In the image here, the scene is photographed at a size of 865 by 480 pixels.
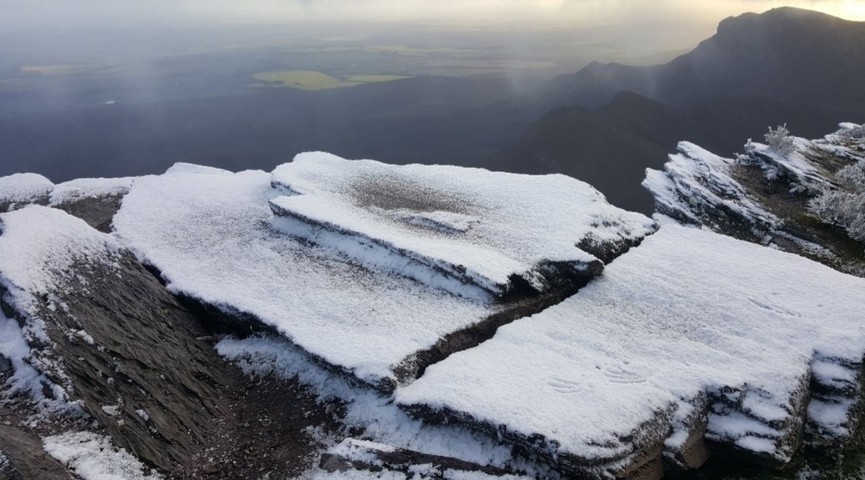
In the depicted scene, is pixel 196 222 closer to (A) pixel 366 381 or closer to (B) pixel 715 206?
(A) pixel 366 381

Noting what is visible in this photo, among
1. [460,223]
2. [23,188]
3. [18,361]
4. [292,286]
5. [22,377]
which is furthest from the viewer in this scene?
[23,188]

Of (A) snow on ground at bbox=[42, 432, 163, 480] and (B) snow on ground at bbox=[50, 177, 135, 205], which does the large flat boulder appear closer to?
(B) snow on ground at bbox=[50, 177, 135, 205]

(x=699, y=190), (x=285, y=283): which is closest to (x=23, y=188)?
(x=285, y=283)

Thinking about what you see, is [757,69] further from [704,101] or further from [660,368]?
[660,368]

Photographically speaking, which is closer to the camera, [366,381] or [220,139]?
[366,381]

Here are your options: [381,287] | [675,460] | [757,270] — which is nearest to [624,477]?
[675,460]

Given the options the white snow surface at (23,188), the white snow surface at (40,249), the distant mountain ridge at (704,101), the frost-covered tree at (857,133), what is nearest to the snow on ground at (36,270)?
the white snow surface at (40,249)

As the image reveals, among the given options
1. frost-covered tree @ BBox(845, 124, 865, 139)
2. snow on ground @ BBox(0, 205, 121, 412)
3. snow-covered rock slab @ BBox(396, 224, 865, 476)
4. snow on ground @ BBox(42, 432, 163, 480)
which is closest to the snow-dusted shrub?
frost-covered tree @ BBox(845, 124, 865, 139)
